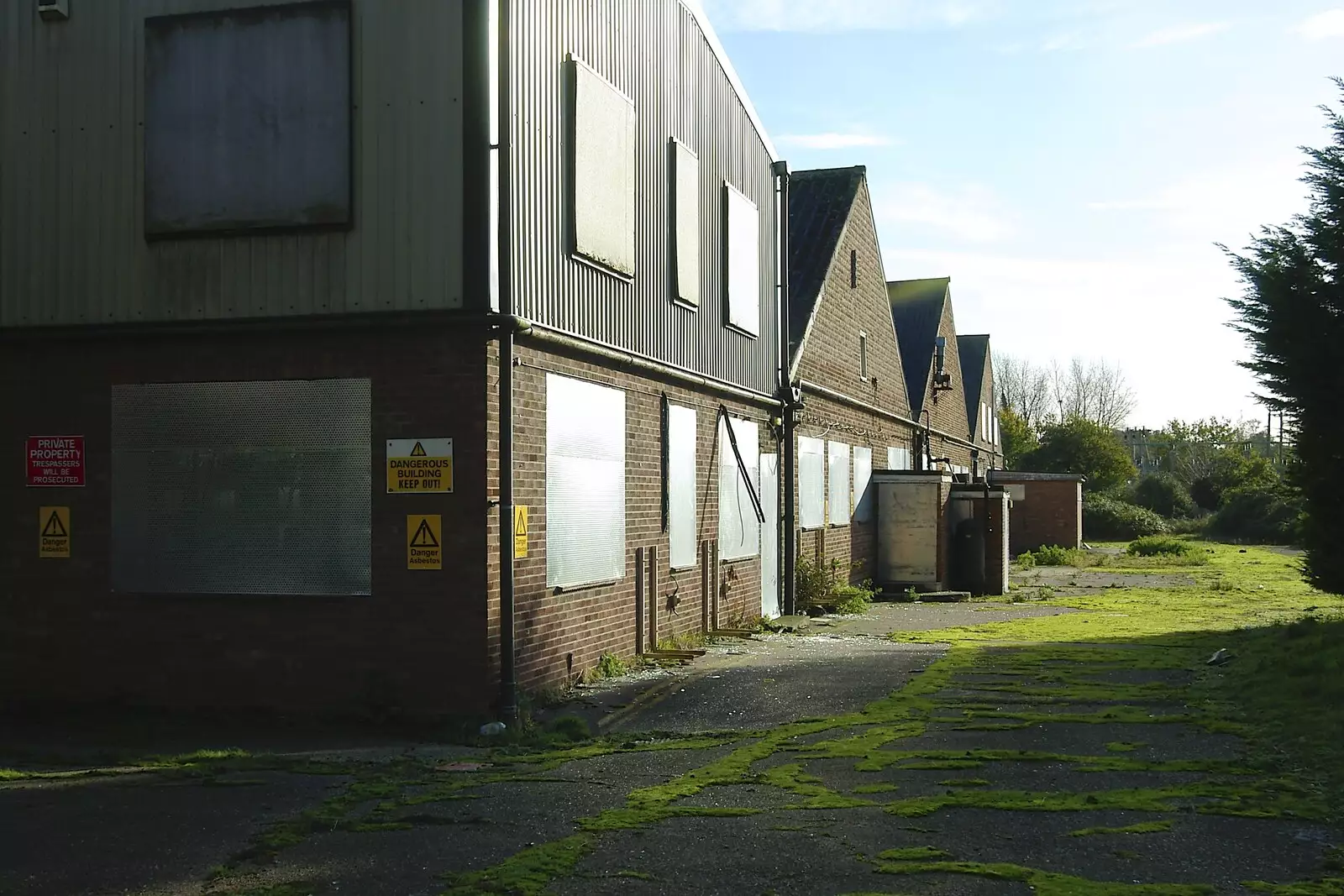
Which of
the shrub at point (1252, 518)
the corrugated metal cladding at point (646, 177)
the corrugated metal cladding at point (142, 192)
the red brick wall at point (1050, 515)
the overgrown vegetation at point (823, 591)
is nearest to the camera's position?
the corrugated metal cladding at point (142, 192)

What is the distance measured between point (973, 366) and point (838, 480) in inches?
1199

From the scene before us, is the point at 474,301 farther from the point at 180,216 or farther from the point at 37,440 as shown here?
the point at 37,440

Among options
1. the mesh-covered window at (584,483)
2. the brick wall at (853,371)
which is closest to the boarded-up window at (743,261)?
the brick wall at (853,371)

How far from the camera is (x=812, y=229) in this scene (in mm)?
25859

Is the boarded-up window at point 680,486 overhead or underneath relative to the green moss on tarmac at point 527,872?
overhead

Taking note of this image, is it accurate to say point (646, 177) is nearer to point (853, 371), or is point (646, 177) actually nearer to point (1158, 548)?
point (853, 371)

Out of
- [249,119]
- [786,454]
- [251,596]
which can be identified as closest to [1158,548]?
[786,454]

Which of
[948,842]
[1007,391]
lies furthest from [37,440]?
[1007,391]

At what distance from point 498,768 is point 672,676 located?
464 cm

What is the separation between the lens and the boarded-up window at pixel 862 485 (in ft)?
83.5

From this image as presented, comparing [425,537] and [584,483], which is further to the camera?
[584,483]

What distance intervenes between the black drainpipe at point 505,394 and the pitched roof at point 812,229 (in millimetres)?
10754

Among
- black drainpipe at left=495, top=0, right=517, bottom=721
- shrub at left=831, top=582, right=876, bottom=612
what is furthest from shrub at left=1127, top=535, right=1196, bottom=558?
black drainpipe at left=495, top=0, right=517, bottom=721

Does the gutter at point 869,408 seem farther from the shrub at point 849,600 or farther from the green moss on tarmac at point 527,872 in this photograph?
the green moss on tarmac at point 527,872
